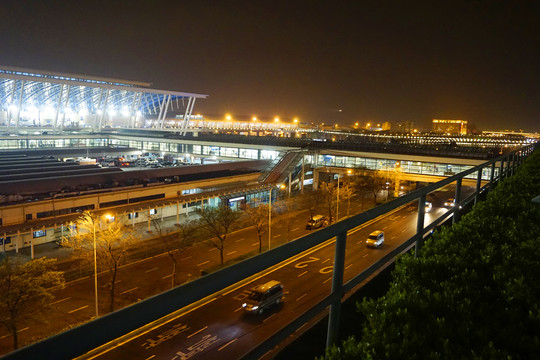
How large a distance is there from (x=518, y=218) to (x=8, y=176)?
96.7 ft

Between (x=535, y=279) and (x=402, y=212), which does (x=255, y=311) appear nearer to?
(x=535, y=279)

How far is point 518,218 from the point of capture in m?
3.48

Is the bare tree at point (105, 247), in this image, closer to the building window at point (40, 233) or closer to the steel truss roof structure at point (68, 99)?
the building window at point (40, 233)

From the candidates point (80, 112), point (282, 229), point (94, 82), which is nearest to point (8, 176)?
point (282, 229)

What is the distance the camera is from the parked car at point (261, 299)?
11414 mm

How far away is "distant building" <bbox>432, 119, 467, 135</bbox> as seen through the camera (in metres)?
157

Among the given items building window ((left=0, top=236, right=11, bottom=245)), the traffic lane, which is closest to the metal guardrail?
the traffic lane

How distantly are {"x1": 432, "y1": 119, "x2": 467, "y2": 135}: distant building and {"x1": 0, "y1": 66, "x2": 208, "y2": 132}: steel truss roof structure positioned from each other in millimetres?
122064

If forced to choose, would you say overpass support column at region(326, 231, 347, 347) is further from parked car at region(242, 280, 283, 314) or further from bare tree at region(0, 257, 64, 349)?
bare tree at region(0, 257, 64, 349)

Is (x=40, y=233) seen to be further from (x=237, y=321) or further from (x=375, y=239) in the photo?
(x=375, y=239)

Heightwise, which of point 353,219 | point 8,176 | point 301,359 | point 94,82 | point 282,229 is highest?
point 94,82

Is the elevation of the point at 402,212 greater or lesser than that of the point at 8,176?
lesser

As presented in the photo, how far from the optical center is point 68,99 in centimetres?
6272

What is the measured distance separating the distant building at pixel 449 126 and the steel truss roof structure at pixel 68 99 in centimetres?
12206
